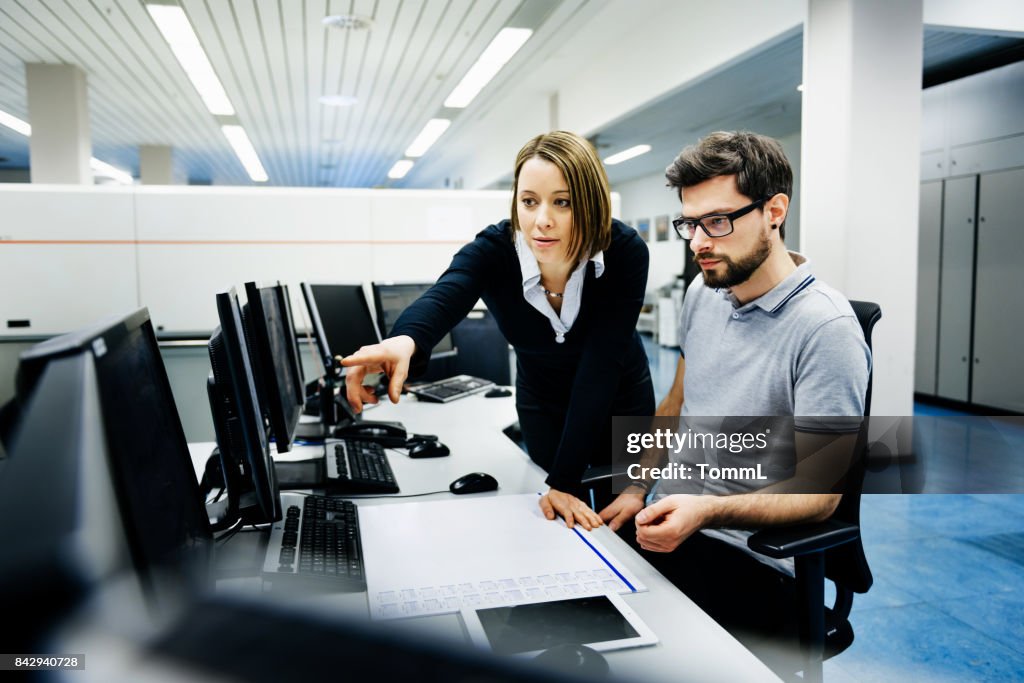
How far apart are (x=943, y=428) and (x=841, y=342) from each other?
4.49 metres

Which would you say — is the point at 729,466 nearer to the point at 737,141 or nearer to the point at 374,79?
the point at 737,141

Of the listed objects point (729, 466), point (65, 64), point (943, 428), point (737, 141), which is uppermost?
point (65, 64)

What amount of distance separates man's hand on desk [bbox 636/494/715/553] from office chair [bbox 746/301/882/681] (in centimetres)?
13

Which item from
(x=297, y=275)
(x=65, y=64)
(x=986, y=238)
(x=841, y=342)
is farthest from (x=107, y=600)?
(x=65, y=64)

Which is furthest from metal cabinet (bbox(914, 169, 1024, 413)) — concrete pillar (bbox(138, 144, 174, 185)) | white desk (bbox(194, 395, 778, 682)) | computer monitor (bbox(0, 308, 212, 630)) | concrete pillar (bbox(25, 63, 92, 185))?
concrete pillar (bbox(138, 144, 174, 185))

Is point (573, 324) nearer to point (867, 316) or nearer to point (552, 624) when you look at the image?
point (867, 316)

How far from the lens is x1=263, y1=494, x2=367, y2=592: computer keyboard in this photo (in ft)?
3.33

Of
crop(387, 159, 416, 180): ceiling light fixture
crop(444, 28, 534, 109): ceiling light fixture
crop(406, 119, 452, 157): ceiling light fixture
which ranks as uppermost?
crop(387, 159, 416, 180): ceiling light fixture

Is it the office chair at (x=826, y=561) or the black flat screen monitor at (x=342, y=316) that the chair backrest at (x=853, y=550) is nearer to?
the office chair at (x=826, y=561)

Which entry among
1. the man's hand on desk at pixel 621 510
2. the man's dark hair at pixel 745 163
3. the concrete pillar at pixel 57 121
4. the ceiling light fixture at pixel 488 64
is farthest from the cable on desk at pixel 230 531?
the concrete pillar at pixel 57 121

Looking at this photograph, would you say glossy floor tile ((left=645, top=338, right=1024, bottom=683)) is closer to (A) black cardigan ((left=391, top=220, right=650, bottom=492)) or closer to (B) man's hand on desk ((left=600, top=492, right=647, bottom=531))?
(B) man's hand on desk ((left=600, top=492, right=647, bottom=531))

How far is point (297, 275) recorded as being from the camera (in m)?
3.92

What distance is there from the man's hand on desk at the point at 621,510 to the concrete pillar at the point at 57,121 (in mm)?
6511

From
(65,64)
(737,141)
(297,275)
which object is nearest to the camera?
(737,141)
